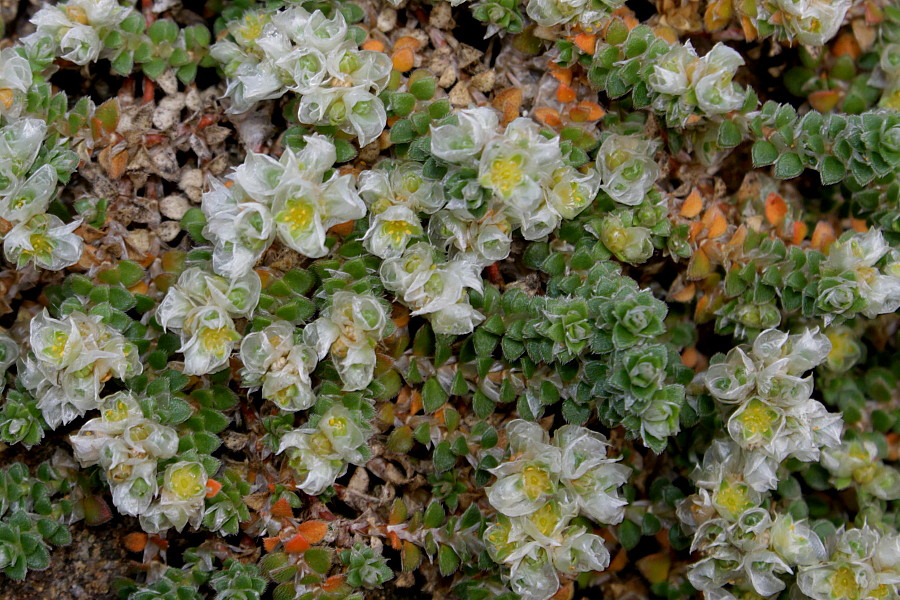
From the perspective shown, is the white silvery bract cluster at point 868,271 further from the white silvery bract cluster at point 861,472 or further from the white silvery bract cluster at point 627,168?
the white silvery bract cluster at point 627,168

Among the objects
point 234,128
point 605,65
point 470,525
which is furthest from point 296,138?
point 470,525

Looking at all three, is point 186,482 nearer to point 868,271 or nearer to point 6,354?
point 6,354

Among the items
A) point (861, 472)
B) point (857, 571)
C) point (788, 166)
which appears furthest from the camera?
point (861, 472)

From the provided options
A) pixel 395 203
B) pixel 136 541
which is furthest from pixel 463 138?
pixel 136 541

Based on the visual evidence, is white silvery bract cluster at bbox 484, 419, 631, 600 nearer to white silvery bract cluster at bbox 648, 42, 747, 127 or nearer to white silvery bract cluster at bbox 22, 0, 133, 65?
white silvery bract cluster at bbox 648, 42, 747, 127

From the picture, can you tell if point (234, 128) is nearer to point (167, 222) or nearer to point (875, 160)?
point (167, 222)
